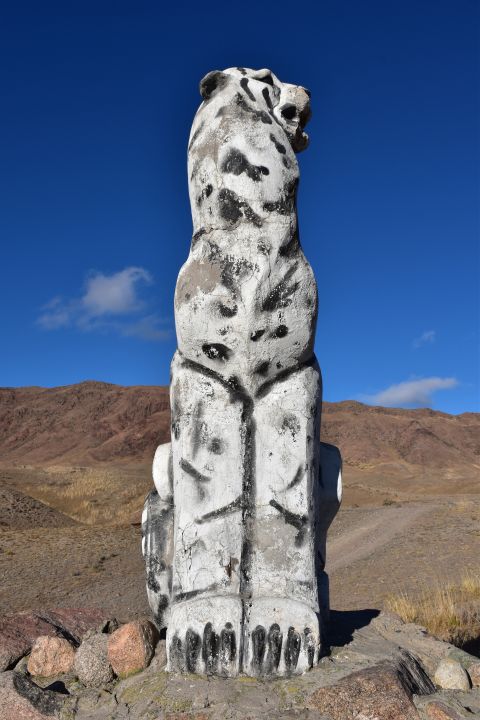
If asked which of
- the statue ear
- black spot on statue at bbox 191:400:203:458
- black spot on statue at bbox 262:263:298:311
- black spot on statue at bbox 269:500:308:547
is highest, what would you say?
the statue ear

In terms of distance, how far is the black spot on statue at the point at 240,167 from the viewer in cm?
330

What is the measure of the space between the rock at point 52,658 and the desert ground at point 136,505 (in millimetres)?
4464

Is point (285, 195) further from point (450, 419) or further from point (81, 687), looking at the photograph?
point (450, 419)

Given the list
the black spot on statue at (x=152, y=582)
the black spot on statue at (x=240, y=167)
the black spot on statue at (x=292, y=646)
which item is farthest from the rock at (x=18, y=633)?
the black spot on statue at (x=240, y=167)

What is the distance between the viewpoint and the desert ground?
9.38 metres

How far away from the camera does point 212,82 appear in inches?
139

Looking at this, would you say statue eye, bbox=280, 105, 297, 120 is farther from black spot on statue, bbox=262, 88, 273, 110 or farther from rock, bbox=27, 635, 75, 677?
rock, bbox=27, 635, 75, 677

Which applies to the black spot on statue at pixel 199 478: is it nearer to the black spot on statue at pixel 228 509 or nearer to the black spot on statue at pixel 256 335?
the black spot on statue at pixel 228 509

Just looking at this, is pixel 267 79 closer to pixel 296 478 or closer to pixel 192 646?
pixel 296 478

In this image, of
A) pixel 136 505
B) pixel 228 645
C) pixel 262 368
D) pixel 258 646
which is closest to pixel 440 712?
pixel 258 646

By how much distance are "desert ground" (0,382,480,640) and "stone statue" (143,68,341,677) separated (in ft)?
17.5

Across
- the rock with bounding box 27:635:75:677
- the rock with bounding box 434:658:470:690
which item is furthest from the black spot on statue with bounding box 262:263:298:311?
the rock with bounding box 27:635:75:677

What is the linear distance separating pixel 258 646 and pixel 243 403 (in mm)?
1108

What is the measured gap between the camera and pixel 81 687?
347cm
